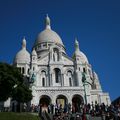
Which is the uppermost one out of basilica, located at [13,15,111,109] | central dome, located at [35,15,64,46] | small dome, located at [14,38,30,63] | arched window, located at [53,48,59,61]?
central dome, located at [35,15,64,46]

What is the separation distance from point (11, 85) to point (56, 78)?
20881mm

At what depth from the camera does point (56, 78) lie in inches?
2532

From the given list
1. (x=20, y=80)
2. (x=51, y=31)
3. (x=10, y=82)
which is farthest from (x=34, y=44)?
(x=10, y=82)

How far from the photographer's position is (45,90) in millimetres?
57906

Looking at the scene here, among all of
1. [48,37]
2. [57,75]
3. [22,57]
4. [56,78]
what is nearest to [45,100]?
[56,78]

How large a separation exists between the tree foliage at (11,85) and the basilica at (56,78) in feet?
19.4

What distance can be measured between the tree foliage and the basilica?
591 cm

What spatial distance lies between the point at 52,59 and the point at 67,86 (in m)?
9.55

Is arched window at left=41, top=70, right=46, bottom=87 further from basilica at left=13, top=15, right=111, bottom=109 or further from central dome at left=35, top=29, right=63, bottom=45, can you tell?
central dome at left=35, top=29, right=63, bottom=45

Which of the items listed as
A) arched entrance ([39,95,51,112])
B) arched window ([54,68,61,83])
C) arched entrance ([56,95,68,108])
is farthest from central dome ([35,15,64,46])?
arched entrance ([56,95,68,108])

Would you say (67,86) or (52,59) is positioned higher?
(52,59)

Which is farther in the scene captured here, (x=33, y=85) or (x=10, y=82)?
(x=33, y=85)

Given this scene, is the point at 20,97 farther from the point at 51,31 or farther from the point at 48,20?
the point at 48,20

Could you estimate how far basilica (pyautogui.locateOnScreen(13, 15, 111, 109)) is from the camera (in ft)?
189
